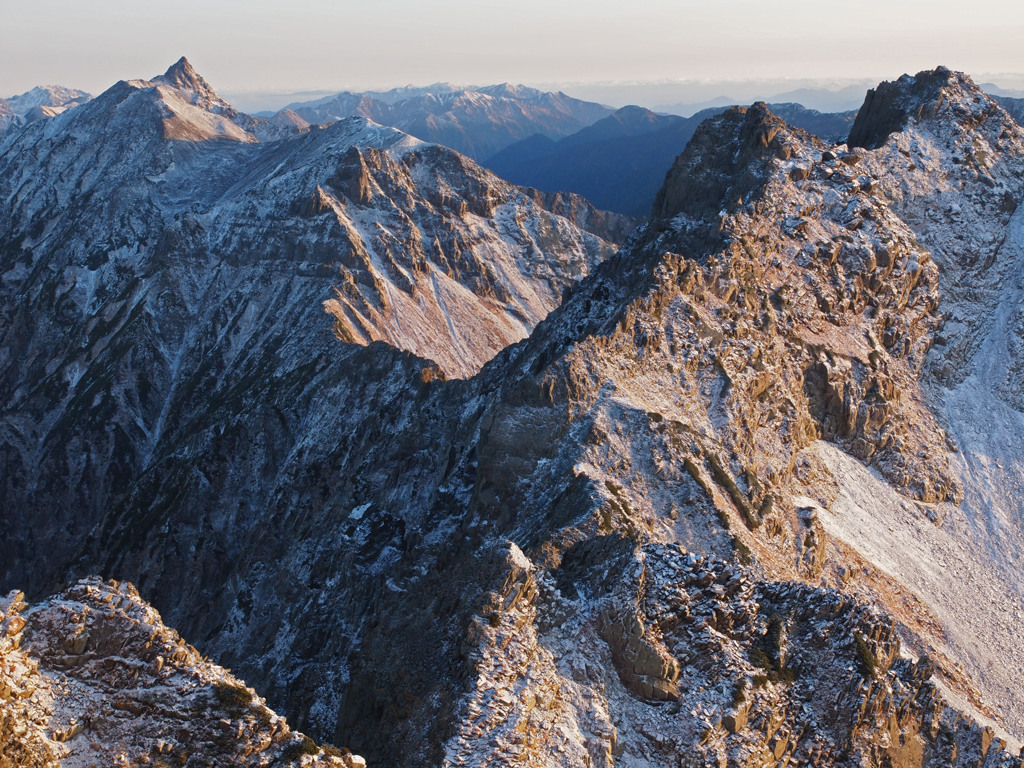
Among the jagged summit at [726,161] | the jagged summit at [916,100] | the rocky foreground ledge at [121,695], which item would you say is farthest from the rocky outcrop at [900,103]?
the rocky foreground ledge at [121,695]

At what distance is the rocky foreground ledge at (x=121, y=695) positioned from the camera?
25.4 metres

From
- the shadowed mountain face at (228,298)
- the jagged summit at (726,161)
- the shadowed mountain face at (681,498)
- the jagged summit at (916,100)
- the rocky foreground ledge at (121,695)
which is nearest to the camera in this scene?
the rocky foreground ledge at (121,695)

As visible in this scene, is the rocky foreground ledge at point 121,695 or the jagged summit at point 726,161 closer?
the rocky foreground ledge at point 121,695

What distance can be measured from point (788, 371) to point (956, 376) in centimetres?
2666

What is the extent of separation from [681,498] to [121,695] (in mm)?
41106

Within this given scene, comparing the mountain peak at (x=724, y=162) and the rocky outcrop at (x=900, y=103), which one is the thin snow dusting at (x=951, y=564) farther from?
the rocky outcrop at (x=900, y=103)

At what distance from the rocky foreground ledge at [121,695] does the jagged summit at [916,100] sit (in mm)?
98469

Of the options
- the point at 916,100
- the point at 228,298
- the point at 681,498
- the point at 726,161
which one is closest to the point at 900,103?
the point at 916,100

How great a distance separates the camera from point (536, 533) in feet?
164

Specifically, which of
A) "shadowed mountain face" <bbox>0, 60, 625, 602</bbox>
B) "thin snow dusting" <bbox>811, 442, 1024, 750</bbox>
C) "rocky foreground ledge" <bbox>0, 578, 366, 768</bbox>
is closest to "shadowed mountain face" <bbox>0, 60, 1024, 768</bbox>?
"thin snow dusting" <bbox>811, 442, 1024, 750</bbox>

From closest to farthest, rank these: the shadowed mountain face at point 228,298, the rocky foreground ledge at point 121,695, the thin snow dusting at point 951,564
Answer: the rocky foreground ledge at point 121,695 < the thin snow dusting at point 951,564 < the shadowed mountain face at point 228,298

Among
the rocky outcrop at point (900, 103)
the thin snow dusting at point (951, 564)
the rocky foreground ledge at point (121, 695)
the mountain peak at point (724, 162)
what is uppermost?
the rocky outcrop at point (900, 103)

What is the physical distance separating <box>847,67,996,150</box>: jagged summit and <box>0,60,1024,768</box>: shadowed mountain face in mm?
455

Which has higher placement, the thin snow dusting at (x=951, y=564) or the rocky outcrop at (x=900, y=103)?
the rocky outcrop at (x=900, y=103)
